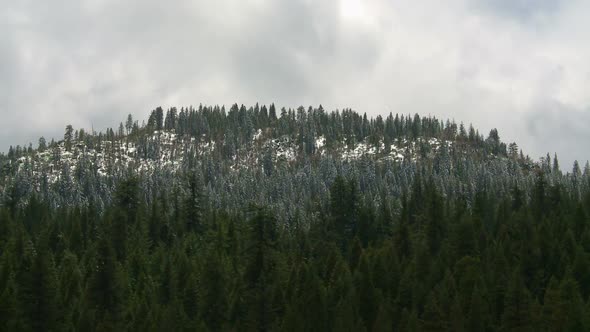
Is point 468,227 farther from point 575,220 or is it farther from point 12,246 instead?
point 12,246

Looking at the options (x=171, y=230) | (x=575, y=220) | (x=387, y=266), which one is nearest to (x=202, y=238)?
(x=171, y=230)

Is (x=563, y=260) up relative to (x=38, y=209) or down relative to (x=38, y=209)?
down

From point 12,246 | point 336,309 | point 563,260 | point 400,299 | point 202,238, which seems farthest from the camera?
point 202,238

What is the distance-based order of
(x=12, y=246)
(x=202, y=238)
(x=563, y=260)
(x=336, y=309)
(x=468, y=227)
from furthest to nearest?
(x=202, y=238), (x=12, y=246), (x=468, y=227), (x=563, y=260), (x=336, y=309)

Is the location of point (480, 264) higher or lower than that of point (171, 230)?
lower

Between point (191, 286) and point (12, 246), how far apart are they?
122ft

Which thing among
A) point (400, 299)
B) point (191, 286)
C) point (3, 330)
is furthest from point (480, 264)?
point (3, 330)

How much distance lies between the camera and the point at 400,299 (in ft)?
199

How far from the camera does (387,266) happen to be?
223ft

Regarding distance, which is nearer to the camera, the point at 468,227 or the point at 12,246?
the point at 468,227

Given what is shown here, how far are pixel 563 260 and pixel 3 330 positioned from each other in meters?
56.5

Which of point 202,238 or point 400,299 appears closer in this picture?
point 400,299

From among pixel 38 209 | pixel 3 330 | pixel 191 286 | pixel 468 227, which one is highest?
pixel 38 209

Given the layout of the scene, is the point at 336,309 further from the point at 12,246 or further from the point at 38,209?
the point at 38,209
